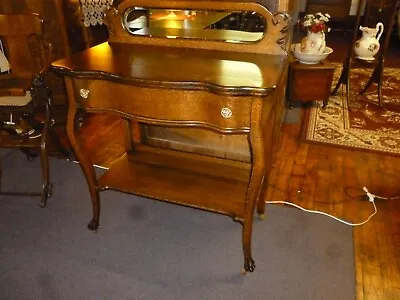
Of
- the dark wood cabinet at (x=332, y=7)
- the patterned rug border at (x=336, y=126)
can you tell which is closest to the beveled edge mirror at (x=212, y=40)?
the patterned rug border at (x=336, y=126)

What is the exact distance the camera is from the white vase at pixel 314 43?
2839 mm

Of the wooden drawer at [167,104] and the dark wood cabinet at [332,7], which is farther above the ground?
the wooden drawer at [167,104]

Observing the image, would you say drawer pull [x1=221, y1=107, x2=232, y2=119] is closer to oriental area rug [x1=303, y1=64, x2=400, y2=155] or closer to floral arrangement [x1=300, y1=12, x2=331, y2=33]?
oriental area rug [x1=303, y1=64, x2=400, y2=155]

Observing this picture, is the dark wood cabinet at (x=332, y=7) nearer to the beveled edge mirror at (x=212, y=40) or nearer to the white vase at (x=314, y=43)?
the white vase at (x=314, y=43)

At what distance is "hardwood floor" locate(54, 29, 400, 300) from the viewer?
156 cm

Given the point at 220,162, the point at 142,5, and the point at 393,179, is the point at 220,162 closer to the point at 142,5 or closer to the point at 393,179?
the point at 142,5

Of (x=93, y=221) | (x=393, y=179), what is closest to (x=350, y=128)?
(x=393, y=179)

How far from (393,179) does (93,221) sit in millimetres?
1783

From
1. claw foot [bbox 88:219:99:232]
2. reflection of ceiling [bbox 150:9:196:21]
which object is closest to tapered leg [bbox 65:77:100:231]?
claw foot [bbox 88:219:99:232]

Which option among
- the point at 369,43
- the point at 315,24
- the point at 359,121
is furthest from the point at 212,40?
the point at 369,43

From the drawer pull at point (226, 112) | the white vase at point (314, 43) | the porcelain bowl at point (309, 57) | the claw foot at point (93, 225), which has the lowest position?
the claw foot at point (93, 225)

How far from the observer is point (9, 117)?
2.02 meters

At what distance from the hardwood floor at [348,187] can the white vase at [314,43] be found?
2.04ft

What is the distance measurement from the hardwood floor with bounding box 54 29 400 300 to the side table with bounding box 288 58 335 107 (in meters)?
0.33
